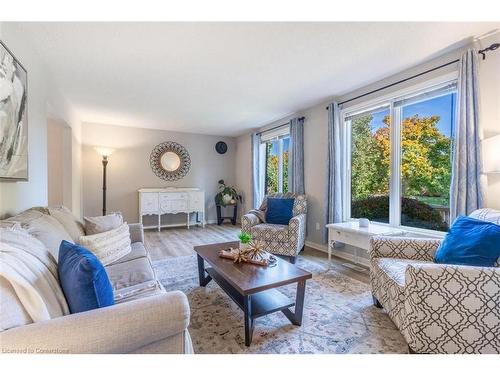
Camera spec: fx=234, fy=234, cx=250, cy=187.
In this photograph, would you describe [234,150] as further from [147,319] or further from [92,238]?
[147,319]

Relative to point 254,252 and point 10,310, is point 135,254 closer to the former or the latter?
point 254,252

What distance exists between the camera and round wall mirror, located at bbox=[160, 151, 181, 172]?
5.30 m

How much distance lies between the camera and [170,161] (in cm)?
536

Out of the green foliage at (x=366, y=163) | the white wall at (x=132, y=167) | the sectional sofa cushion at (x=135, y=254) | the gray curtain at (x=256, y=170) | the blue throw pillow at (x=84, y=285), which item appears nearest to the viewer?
the blue throw pillow at (x=84, y=285)

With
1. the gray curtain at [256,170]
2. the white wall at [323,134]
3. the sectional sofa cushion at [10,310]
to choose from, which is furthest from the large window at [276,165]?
the sectional sofa cushion at [10,310]

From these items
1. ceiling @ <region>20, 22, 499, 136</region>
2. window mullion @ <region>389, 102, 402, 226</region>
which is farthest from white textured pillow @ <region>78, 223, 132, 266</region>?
window mullion @ <region>389, 102, 402, 226</region>

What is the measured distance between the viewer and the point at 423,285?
4.42 feet

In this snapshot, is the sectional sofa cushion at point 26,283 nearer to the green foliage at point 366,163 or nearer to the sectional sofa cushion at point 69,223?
the sectional sofa cushion at point 69,223

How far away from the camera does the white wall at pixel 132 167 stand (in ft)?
15.4

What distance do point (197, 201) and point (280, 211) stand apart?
2.39 m

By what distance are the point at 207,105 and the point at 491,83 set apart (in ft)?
10.5

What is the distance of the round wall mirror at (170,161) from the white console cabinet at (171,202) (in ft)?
1.83
